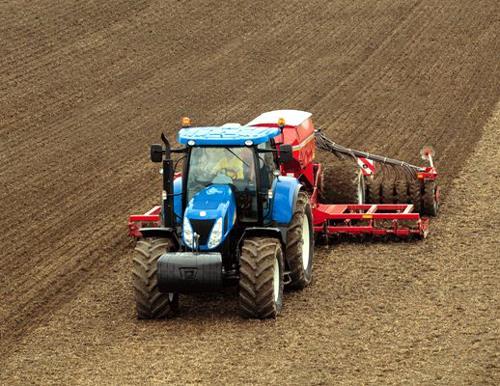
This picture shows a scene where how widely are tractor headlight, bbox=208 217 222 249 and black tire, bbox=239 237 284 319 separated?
0.98ft

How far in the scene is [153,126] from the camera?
25.0 metres

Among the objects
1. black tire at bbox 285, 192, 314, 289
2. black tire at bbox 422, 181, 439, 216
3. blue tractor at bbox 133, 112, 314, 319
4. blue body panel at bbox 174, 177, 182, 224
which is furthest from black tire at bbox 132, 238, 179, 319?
black tire at bbox 422, 181, 439, 216

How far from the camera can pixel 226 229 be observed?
13.6 m

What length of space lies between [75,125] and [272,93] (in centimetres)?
518

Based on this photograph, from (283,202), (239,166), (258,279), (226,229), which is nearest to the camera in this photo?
(258,279)

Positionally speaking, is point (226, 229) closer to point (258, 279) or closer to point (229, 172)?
point (258, 279)

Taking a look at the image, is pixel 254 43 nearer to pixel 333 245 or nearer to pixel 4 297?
pixel 333 245

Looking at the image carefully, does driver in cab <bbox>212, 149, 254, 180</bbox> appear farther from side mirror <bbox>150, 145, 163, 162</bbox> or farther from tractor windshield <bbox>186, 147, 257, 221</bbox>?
side mirror <bbox>150, 145, 163, 162</bbox>

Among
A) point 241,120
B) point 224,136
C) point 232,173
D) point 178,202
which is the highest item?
point 224,136

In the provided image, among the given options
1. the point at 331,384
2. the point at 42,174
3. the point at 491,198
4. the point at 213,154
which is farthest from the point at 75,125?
the point at 331,384

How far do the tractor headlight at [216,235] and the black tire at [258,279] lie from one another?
0.30 meters

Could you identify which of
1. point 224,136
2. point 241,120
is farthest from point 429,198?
point 241,120

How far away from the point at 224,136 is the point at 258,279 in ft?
6.31

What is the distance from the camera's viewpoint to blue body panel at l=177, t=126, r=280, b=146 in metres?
14.0
